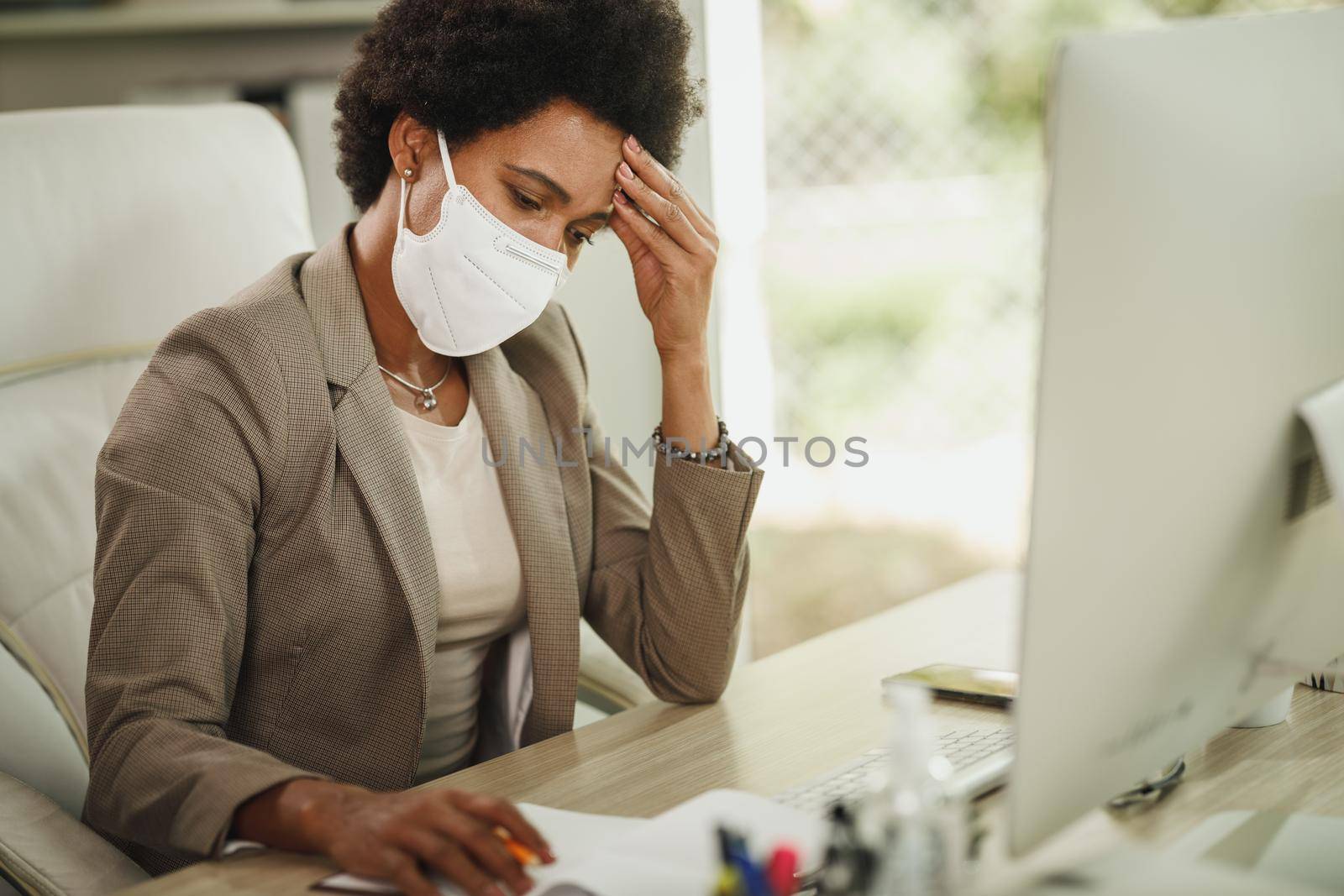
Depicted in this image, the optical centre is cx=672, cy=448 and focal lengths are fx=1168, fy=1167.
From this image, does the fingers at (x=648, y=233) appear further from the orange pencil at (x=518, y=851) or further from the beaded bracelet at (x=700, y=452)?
the orange pencil at (x=518, y=851)

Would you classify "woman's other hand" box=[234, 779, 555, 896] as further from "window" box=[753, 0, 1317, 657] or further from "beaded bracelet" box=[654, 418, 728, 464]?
"window" box=[753, 0, 1317, 657]

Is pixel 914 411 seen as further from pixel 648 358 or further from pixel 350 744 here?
pixel 350 744

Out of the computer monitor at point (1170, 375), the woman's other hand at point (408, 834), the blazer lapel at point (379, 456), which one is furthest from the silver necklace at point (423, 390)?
the computer monitor at point (1170, 375)

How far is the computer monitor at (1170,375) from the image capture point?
484 millimetres

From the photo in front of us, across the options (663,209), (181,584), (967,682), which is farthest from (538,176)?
(967,682)

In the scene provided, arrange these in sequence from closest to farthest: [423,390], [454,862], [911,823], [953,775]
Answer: [911,823], [454,862], [953,775], [423,390]

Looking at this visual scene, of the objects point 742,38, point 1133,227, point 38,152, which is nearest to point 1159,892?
point 1133,227

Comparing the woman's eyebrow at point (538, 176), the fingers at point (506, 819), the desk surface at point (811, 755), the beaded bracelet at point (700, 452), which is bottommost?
the desk surface at point (811, 755)

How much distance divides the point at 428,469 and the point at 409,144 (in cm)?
33

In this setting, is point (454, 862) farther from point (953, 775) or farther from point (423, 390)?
point (423, 390)

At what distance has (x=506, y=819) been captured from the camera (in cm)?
69

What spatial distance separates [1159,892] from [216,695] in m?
0.66

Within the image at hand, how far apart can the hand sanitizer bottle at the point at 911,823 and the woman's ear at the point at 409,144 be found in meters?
0.84

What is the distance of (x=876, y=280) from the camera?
419cm
